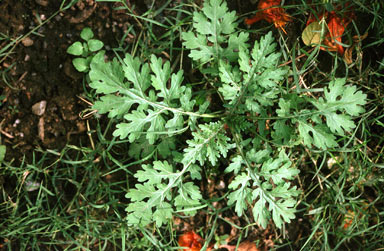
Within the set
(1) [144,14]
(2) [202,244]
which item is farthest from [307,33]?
(2) [202,244]

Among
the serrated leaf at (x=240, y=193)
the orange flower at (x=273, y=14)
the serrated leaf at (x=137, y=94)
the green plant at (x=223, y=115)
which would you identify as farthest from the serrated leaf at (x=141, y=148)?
the orange flower at (x=273, y=14)

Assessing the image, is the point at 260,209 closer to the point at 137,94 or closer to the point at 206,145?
the point at 206,145

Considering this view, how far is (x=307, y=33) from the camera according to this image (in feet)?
8.41

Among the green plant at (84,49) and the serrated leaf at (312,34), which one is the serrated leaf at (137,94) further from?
the serrated leaf at (312,34)

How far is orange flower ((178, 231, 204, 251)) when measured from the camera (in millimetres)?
2689

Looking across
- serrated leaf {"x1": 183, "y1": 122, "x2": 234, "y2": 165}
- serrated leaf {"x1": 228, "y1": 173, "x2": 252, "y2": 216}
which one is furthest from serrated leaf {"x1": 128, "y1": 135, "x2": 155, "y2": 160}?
serrated leaf {"x1": 228, "y1": 173, "x2": 252, "y2": 216}

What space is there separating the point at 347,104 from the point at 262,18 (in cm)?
81

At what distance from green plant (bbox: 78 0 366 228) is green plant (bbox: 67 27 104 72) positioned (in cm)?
26

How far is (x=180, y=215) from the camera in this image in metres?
2.66

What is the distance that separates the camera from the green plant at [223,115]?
2221 mm

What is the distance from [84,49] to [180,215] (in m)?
1.28

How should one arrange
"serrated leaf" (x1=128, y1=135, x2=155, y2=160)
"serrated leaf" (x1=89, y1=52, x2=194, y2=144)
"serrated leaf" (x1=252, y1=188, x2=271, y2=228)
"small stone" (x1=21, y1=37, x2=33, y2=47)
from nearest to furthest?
1. "serrated leaf" (x1=89, y1=52, x2=194, y2=144)
2. "serrated leaf" (x1=252, y1=188, x2=271, y2=228)
3. "serrated leaf" (x1=128, y1=135, x2=155, y2=160)
4. "small stone" (x1=21, y1=37, x2=33, y2=47)

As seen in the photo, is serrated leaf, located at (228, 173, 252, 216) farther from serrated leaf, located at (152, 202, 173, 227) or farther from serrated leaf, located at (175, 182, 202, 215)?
serrated leaf, located at (152, 202, 173, 227)

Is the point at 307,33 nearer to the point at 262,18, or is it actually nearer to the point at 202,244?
the point at 262,18
